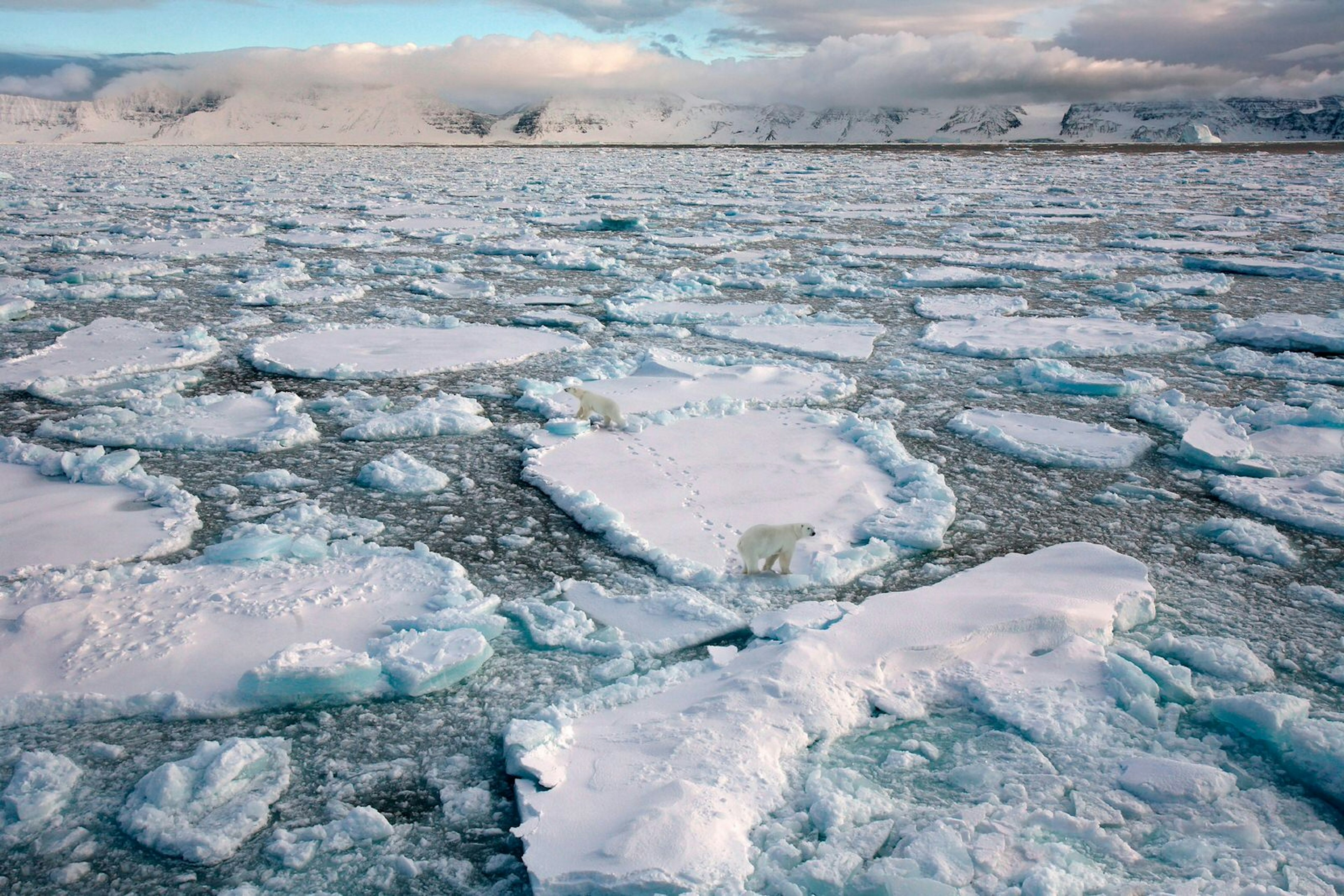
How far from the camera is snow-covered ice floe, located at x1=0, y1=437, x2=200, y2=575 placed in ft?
9.09

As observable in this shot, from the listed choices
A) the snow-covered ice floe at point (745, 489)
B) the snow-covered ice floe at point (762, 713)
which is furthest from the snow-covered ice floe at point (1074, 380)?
the snow-covered ice floe at point (762, 713)

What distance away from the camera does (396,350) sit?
547 centimetres

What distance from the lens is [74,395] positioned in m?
4.46

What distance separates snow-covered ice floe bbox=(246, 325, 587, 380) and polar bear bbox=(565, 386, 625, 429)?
1348mm

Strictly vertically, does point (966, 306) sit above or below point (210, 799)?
above

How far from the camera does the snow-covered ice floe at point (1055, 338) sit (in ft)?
18.6

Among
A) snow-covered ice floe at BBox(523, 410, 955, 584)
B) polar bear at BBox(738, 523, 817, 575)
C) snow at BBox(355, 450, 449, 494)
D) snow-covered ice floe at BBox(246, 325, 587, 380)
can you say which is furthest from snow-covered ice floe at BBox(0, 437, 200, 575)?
polar bear at BBox(738, 523, 817, 575)

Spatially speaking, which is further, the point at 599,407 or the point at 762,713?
the point at 599,407

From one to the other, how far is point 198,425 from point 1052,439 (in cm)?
397

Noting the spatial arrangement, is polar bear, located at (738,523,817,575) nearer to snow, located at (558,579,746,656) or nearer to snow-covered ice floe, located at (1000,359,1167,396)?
snow, located at (558,579,746,656)

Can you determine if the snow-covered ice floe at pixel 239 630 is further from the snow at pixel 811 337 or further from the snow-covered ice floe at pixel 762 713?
the snow at pixel 811 337

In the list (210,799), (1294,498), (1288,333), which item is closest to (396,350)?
(210,799)

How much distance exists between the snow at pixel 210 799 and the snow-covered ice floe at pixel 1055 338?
4909mm

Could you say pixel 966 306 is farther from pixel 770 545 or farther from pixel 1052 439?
pixel 770 545
